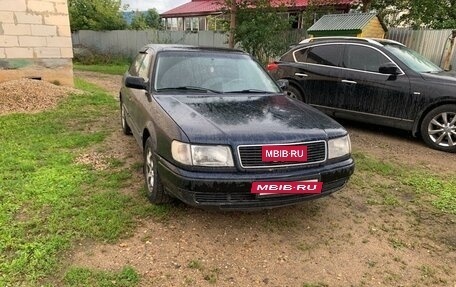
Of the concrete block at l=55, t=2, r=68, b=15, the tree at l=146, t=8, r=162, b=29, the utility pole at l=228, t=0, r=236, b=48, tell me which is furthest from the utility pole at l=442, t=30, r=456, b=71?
the tree at l=146, t=8, r=162, b=29

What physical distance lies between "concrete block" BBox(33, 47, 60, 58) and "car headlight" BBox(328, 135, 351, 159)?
29.5 ft

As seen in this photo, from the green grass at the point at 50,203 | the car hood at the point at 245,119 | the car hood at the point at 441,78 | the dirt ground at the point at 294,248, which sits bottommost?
the dirt ground at the point at 294,248

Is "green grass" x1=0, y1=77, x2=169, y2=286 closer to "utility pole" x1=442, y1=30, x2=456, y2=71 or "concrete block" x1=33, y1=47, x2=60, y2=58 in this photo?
"concrete block" x1=33, y1=47, x2=60, y2=58

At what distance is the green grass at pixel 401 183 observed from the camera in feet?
13.4

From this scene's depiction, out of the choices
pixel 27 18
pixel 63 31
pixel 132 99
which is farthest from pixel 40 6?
pixel 132 99

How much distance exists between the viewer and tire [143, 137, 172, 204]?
3.47 m

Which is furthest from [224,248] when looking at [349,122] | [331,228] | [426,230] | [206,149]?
[349,122]

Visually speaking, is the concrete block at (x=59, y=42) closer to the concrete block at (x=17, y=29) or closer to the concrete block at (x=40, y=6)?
the concrete block at (x=17, y=29)

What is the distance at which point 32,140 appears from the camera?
5.62 m

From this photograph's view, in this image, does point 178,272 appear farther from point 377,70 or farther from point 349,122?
point 349,122

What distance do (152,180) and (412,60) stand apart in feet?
17.0

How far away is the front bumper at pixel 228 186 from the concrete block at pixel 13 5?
8.19 m

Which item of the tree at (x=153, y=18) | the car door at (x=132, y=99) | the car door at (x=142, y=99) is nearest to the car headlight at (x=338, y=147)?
the car door at (x=142, y=99)

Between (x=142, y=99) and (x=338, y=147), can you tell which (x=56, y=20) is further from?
(x=338, y=147)
